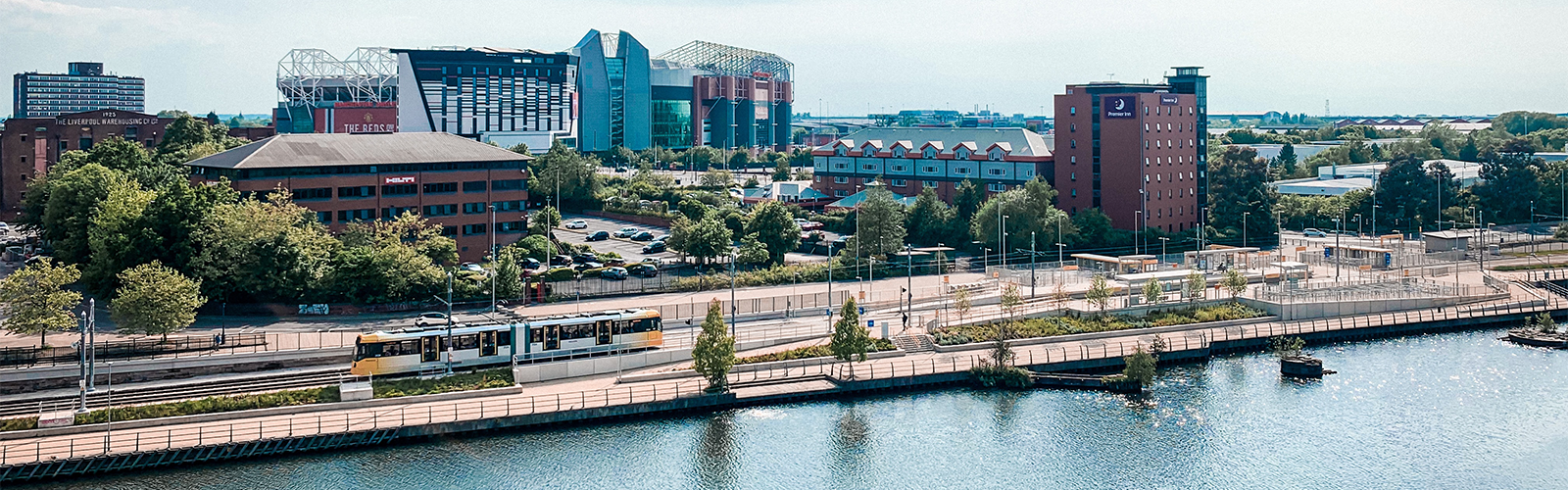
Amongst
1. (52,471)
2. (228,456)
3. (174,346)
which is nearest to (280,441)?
(228,456)

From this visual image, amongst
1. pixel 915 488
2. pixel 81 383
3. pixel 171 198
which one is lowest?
pixel 915 488

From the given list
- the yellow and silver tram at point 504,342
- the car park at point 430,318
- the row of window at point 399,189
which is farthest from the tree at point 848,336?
the row of window at point 399,189

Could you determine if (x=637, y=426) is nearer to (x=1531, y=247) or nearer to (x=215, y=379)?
(x=215, y=379)

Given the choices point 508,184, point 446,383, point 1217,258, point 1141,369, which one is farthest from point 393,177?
point 1217,258

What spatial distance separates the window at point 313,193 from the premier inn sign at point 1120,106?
49245 mm

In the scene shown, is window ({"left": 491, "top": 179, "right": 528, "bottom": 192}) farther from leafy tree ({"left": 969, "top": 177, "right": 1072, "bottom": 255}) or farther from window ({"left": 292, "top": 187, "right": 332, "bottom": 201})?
leafy tree ({"left": 969, "top": 177, "right": 1072, "bottom": 255})

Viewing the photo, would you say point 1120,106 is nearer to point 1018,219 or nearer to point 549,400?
point 1018,219

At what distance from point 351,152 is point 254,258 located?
1369 cm

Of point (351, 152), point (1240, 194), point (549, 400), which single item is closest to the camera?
point (549, 400)

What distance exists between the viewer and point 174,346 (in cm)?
5316

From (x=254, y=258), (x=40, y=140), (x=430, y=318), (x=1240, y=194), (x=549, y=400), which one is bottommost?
(x=549, y=400)

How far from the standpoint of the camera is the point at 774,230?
3095 inches

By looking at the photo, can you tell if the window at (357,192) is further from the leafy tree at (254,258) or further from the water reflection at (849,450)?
the water reflection at (849,450)

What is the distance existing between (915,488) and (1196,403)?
15.1 metres
